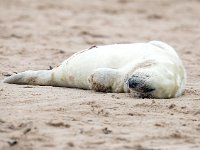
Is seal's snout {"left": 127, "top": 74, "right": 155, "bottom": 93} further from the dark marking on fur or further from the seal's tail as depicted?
the seal's tail

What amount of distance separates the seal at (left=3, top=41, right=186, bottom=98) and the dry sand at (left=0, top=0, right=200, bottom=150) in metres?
0.11

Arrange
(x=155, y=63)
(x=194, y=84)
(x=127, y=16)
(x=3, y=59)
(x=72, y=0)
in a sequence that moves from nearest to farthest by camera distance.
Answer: (x=155, y=63) < (x=194, y=84) < (x=3, y=59) < (x=127, y=16) < (x=72, y=0)

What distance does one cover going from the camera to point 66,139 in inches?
174

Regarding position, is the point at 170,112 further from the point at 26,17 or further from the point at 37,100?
the point at 26,17

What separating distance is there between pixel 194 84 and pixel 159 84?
50.4 inches

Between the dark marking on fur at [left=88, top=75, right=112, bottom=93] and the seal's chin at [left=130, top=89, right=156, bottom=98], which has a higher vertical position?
the dark marking on fur at [left=88, top=75, right=112, bottom=93]

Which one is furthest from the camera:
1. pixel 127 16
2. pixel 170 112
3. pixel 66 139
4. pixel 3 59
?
pixel 127 16

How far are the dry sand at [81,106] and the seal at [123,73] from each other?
0.37ft

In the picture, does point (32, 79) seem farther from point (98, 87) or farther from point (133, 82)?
point (133, 82)

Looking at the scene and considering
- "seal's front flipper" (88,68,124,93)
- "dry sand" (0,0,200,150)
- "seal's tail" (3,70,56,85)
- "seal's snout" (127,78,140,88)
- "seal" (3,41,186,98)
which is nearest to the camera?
"dry sand" (0,0,200,150)

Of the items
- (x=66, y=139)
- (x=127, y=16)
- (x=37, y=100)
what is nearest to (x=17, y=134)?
(x=66, y=139)

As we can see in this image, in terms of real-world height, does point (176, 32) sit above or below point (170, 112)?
above

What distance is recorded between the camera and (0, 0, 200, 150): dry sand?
4480 mm

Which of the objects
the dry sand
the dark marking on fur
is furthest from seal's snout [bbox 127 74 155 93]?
the dark marking on fur
